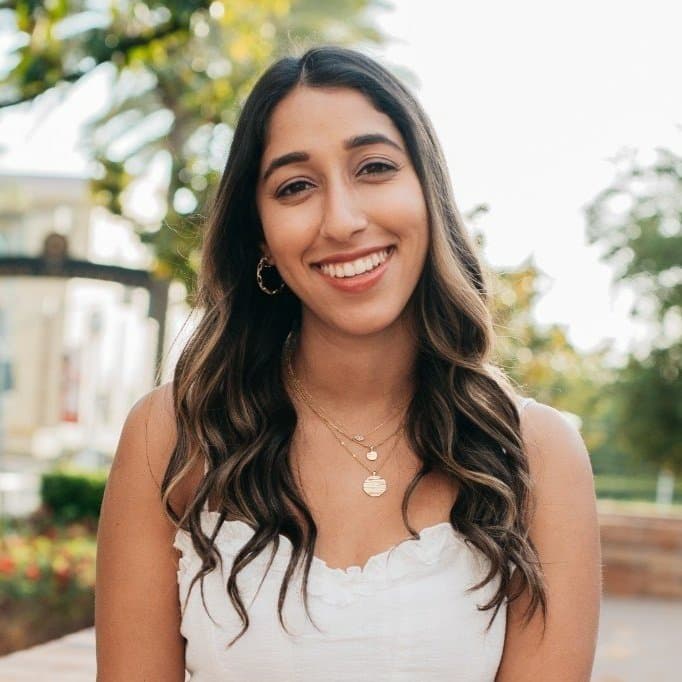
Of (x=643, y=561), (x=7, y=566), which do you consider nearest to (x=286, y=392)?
(x=7, y=566)

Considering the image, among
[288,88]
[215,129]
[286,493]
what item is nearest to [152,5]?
[288,88]

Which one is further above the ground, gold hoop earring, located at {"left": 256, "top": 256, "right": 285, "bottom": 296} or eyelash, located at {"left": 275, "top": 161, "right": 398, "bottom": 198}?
eyelash, located at {"left": 275, "top": 161, "right": 398, "bottom": 198}

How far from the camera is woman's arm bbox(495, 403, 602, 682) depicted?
266 centimetres

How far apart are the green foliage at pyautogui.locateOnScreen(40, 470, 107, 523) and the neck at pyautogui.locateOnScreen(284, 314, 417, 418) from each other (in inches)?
513

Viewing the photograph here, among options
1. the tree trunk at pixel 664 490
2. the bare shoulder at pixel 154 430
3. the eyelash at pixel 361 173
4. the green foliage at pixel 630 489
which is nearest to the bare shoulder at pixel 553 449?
the eyelash at pixel 361 173

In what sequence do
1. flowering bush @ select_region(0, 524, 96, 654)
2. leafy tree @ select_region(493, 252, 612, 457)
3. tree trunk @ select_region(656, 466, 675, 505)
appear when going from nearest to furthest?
1. leafy tree @ select_region(493, 252, 612, 457)
2. flowering bush @ select_region(0, 524, 96, 654)
3. tree trunk @ select_region(656, 466, 675, 505)

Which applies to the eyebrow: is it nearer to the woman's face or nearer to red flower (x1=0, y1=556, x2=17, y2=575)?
the woman's face

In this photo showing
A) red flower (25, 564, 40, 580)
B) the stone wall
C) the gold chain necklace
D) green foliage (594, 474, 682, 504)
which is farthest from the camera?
green foliage (594, 474, 682, 504)

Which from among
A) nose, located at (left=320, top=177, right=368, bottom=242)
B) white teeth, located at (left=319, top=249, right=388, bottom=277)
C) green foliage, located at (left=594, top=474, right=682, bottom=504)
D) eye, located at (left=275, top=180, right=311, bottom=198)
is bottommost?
green foliage, located at (left=594, top=474, right=682, bottom=504)

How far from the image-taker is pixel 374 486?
2859mm

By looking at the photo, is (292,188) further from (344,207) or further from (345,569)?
(345,569)

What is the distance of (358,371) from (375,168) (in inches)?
20.5

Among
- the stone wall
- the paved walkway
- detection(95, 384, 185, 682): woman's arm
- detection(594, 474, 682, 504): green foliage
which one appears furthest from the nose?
detection(594, 474, 682, 504): green foliage

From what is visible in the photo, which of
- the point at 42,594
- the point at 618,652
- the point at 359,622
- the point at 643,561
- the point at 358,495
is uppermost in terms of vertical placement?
the point at 358,495
